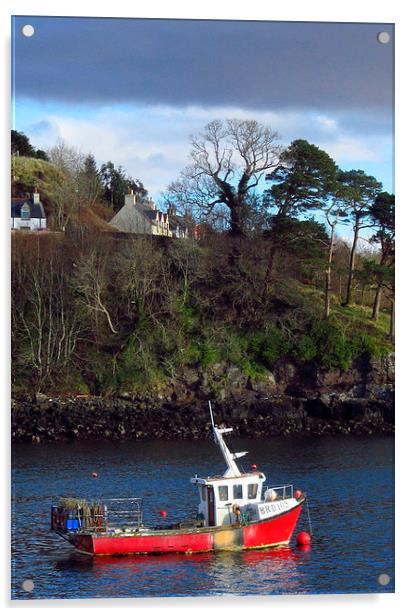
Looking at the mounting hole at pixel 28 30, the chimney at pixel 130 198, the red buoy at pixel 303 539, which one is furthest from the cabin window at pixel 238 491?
the chimney at pixel 130 198

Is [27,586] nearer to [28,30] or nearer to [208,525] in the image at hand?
[208,525]

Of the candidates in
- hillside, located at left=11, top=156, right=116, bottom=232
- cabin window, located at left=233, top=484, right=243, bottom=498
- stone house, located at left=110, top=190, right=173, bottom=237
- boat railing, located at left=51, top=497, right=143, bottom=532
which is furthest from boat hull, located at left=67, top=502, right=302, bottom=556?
stone house, located at left=110, top=190, right=173, bottom=237

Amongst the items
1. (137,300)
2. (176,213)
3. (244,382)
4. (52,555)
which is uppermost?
(176,213)

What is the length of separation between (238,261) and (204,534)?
11.4 meters

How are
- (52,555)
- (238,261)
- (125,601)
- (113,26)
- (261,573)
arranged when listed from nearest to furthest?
(125,601)
(113,26)
(261,573)
(52,555)
(238,261)

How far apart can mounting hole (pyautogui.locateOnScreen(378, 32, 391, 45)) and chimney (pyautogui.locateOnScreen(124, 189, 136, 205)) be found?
21.2 m

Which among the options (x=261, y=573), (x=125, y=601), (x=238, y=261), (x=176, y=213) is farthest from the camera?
(x=176, y=213)

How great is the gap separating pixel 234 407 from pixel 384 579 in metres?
15.5

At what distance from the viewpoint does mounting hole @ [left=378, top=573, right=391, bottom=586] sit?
16500 millimetres

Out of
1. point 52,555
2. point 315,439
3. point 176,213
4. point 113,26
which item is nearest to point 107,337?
point 176,213

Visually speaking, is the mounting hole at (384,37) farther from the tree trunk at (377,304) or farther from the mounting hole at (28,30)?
the tree trunk at (377,304)

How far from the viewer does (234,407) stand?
31922mm
